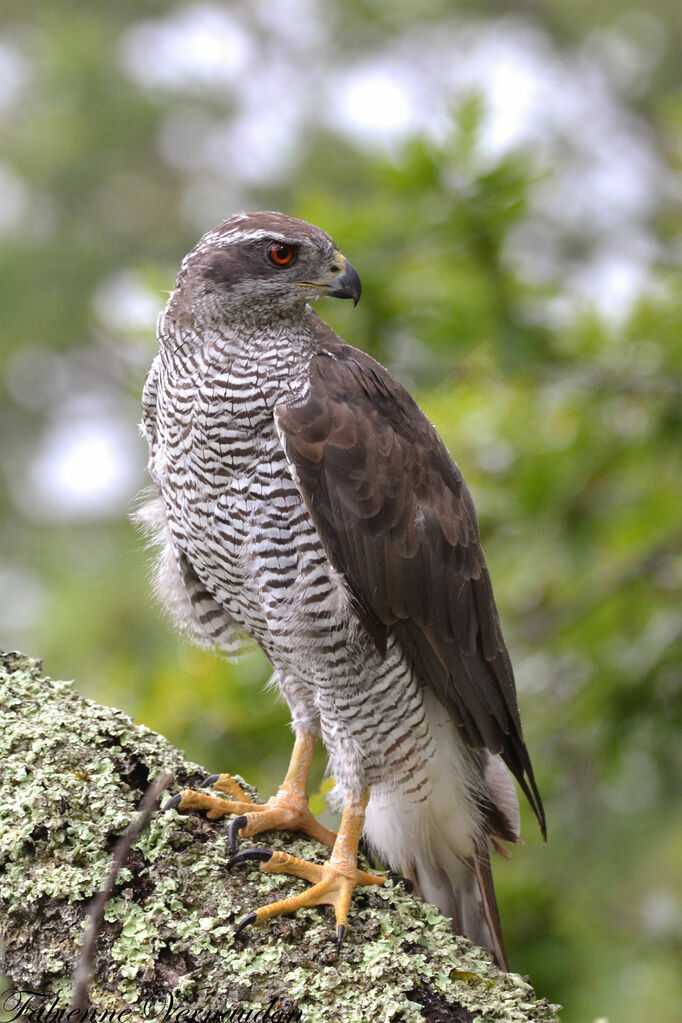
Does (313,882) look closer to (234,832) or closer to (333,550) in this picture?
(234,832)

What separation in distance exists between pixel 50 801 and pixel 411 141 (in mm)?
2606

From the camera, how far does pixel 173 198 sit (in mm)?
9750

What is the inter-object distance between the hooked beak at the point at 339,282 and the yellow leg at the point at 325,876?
1.49m

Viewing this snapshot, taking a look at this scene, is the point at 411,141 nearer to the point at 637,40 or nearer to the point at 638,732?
the point at 638,732

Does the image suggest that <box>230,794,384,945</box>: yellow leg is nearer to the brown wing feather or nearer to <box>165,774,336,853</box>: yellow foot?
<box>165,774,336,853</box>: yellow foot

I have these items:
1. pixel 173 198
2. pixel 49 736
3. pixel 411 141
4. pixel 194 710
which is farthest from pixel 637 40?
pixel 49 736

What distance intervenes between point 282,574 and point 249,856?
2.49 ft

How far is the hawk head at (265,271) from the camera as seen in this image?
10.4ft

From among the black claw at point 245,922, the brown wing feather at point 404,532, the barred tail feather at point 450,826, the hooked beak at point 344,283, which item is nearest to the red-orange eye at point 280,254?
the hooked beak at point 344,283

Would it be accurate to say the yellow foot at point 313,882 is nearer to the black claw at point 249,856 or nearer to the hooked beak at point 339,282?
the black claw at point 249,856

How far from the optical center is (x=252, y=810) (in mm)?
2859

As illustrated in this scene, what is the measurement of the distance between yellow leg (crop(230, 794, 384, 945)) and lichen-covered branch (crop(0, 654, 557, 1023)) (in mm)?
29

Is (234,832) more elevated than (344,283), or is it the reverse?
(344,283)

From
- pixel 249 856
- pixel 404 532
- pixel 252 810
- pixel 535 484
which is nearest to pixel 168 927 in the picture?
pixel 249 856
